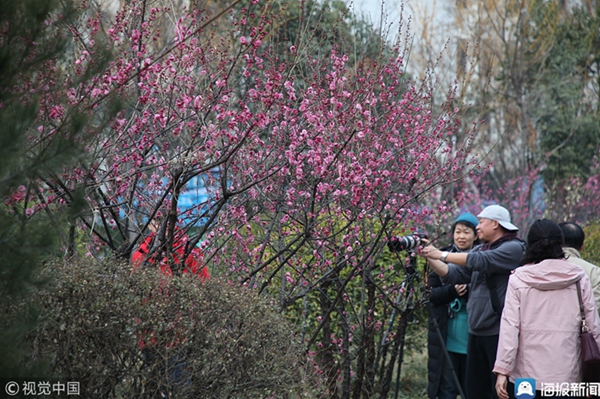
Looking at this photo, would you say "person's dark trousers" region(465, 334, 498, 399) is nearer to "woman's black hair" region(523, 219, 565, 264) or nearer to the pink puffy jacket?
the pink puffy jacket

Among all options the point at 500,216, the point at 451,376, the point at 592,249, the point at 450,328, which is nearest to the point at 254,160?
the point at 500,216

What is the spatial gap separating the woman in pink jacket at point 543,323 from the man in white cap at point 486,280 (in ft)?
2.37

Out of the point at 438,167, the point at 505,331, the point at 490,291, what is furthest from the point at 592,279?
the point at 438,167

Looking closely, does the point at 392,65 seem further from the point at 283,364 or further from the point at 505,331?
the point at 283,364

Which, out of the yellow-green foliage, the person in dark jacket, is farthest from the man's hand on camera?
the yellow-green foliage

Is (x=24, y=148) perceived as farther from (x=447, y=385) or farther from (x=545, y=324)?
(x=447, y=385)

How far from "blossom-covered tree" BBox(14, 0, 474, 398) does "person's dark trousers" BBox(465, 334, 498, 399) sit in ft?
1.85

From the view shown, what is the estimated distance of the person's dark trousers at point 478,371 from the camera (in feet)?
17.8

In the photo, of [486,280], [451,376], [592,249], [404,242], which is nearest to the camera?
[404,242]

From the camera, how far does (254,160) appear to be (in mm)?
4996

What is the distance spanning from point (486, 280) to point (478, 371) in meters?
0.70

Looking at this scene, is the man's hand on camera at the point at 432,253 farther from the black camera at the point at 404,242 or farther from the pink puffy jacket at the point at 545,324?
the pink puffy jacket at the point at 545,324

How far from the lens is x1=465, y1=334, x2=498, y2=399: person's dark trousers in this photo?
5.44 metres

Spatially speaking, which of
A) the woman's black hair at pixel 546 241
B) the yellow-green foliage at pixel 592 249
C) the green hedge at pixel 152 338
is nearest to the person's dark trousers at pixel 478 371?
the woman's black hair at pixel 546 241
